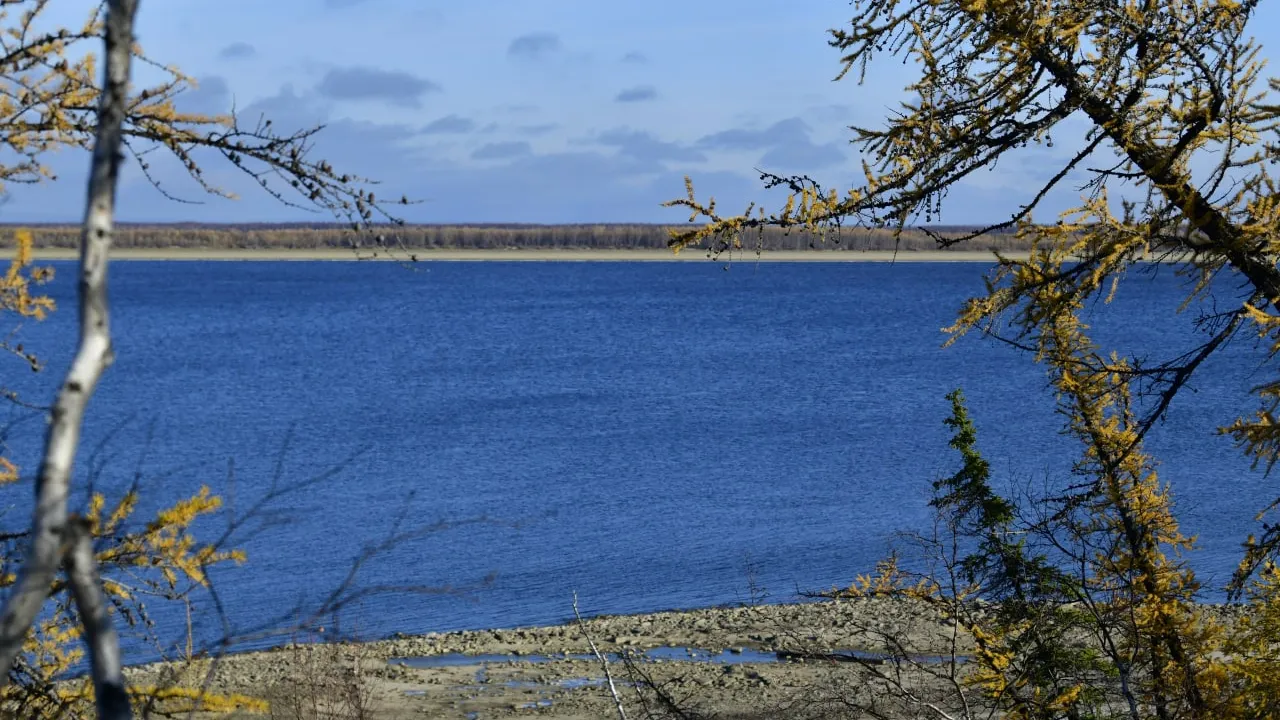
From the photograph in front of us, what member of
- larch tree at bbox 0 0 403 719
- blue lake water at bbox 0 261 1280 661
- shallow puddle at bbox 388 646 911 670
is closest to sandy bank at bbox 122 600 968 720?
shallow puddle at bbox 388 646 911 670

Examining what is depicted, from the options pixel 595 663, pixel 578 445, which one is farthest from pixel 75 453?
pixel 578 445

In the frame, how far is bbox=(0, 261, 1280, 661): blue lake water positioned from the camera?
76.0 feet

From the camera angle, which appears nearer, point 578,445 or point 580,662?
point 580,662

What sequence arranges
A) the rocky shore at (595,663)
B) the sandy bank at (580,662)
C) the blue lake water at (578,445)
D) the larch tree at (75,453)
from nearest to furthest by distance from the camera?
1. the larch tree at (75,453)
2. the rocky shore at (595,663)
3. the sandy bank at (580,662)
4. the blue lake water at (578,445)

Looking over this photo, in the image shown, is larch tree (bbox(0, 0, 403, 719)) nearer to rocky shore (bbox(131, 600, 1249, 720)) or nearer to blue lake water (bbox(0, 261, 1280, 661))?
blue lake water (bbox(0, 261, 1280, 661))

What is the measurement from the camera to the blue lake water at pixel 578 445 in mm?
23172

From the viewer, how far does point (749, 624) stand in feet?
64.6

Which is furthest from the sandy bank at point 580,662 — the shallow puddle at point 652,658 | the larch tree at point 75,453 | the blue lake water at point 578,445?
the larch tree at point 75,453

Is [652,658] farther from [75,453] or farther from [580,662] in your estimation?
[75,453]

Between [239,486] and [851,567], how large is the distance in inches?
632

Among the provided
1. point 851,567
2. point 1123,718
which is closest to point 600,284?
point 851,567

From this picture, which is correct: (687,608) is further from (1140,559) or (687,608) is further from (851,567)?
(1140,559)

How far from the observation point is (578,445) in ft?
129

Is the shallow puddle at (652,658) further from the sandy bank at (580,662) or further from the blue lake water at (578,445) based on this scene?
the blue lake water at (578,445)
